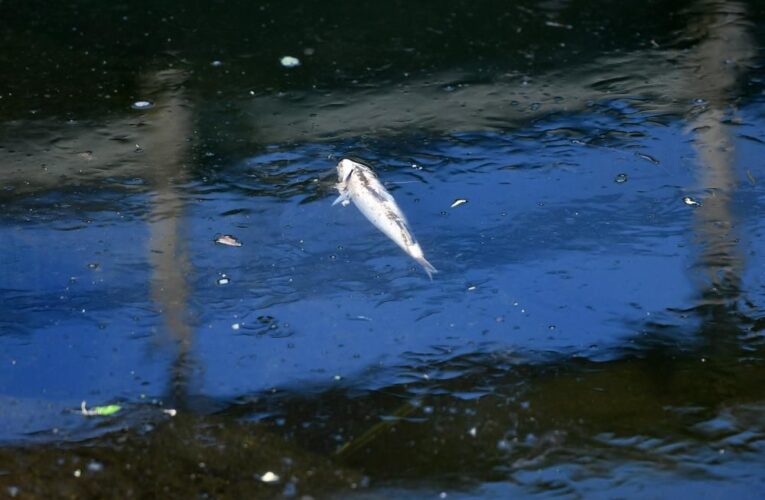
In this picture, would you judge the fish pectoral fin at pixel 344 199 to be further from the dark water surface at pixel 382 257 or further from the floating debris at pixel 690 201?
the floating debris at pixel 690 201

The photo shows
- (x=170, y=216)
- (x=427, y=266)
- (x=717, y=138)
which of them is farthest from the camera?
(x=717, y=138)

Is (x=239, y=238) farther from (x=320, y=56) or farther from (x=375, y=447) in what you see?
(x=320, y=56)

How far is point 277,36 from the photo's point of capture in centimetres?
591

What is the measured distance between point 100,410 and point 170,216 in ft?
3.93

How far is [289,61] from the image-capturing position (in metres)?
5.64

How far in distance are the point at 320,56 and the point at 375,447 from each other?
9.95 feet

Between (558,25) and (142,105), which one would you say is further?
(558,25)

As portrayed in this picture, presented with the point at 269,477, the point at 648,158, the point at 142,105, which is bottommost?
the point at 269,477

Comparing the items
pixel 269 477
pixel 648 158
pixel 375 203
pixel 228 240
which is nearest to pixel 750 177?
pixel 648 158

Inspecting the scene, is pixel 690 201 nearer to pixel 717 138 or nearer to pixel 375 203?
pixel 717 138

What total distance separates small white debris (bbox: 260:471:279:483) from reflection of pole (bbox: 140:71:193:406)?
486 millimetres

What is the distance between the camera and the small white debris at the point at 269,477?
3066 millimetres

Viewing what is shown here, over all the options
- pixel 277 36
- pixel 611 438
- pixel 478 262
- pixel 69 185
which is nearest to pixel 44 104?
pixel 69 185

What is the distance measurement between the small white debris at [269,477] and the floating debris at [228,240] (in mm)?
1323
